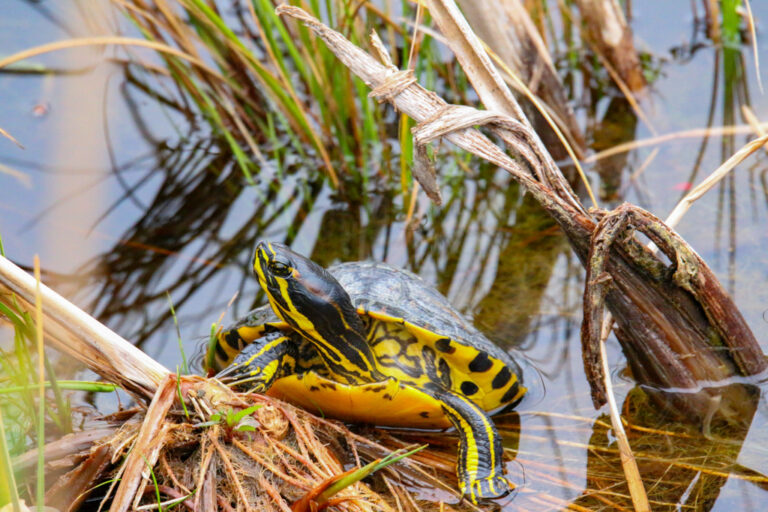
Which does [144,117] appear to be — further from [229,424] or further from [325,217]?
[229,424]

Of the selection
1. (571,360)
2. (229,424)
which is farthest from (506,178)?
(229,424)

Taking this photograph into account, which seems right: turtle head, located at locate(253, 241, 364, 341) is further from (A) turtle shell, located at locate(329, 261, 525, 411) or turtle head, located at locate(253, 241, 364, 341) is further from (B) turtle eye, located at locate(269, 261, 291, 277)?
(A) turtle shell, located at locate(329, 261, 525, 411)

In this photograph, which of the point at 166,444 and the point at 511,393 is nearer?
the point at 166,444

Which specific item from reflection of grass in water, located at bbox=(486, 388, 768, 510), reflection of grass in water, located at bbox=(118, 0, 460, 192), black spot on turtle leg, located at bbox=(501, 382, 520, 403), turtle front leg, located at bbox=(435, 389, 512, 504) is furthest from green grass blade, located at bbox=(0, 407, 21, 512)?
reflection of grass in water, located at bbox=(118, 0, 460, 192)

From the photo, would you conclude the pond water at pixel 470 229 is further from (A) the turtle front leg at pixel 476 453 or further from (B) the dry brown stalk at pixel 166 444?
(B) the dry brown stalk at pixel 166 444

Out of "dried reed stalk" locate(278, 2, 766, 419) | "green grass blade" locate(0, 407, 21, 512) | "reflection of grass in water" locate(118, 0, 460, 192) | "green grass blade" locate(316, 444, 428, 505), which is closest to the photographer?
"green grass blade" locate(0, 407, 21, 512)

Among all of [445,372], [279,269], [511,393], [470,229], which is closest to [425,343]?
[445,372]

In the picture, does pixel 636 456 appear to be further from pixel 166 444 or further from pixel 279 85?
pixel 279 85
